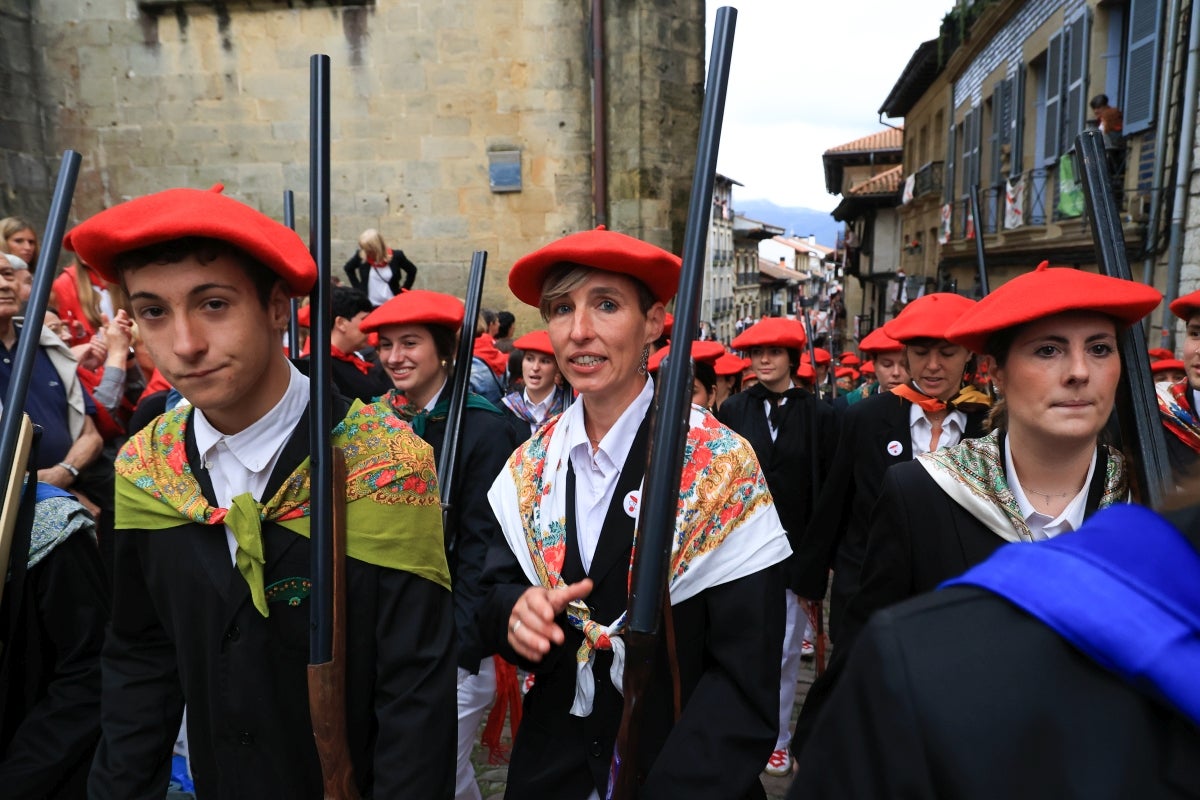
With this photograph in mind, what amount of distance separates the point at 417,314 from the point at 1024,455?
2520 millimetres

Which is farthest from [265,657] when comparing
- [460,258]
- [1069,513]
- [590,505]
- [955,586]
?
[460,258]

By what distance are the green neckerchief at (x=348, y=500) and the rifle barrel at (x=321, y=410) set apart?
0.30ft

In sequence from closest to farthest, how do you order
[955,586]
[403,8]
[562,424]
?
[955,586] → [562,424] → [403,8]

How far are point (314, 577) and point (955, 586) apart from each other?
1.27m

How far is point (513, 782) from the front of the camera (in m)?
2.09

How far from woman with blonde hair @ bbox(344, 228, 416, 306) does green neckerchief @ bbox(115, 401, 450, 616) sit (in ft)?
22.7

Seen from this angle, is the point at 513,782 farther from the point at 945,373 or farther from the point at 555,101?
the point at 555,101

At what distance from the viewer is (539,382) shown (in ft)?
19.8

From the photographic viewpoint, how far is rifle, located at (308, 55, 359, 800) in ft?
5.51

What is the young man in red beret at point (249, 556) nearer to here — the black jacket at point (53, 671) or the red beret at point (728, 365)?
the black jacket at point (53, 671)

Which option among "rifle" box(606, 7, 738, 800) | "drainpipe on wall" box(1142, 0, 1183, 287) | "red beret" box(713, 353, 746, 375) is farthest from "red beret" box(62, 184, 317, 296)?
"drainpipe on wall" box(1142, 0, 1183, 287)

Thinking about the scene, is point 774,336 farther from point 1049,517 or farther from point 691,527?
point 691,527

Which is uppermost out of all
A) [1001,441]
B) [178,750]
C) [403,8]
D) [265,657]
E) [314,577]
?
[403,8]

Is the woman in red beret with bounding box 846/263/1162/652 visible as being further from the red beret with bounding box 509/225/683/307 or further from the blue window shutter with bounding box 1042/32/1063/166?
the blue window shutter with bounding box 1042/32/1063/166
